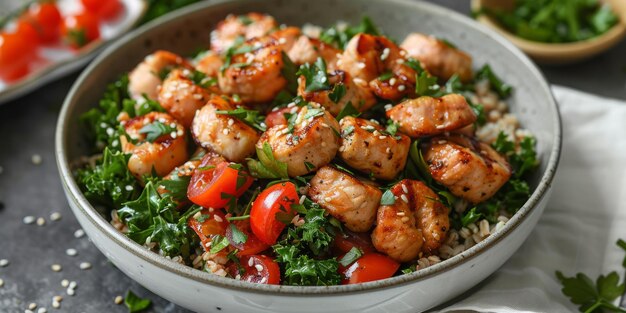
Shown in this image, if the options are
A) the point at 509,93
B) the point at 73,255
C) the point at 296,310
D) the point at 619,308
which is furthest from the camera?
the point at 509,93

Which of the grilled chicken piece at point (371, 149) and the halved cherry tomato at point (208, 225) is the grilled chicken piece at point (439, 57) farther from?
the halved cherry tomato at point (208, 225)

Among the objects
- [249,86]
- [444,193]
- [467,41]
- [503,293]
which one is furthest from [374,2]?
[503,293]

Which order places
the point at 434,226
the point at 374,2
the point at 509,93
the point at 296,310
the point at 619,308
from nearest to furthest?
1. the point at 296,310
2. the point at 434,226
3. the point at 619,308
4. the point at 509,93
5. the point at 374,2

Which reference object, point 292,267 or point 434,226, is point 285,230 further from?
point 434,226

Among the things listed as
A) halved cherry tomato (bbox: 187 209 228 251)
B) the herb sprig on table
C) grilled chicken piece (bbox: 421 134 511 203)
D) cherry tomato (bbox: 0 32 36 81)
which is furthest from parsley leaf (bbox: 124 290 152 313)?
cherry tomato (bbox: 0 32 36 81)

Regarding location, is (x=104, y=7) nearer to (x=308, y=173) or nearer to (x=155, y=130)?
(x=155, y=130)

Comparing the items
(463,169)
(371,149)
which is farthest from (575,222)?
(371,149)

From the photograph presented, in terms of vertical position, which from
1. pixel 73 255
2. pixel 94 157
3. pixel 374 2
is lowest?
pixel 73 255
